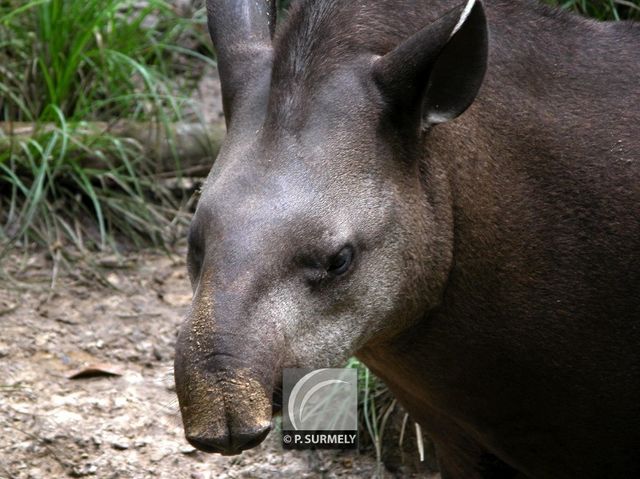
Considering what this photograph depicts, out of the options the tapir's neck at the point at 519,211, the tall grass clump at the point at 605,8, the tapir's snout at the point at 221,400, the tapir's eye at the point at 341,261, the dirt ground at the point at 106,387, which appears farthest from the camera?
the tall grass clump at the point at 605,8

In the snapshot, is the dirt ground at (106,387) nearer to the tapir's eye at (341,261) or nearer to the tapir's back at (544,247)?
the tapir's back at (544,247)

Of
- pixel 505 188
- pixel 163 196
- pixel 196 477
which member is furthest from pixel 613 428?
pixel 163 196

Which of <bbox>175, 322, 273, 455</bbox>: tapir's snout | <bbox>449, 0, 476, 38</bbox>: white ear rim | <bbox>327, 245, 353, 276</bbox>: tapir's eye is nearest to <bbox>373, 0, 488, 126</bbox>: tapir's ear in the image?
<bbox>449, 0, 476, 38</bbox>: white ear rim

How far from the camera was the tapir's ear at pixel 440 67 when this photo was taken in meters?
3.66

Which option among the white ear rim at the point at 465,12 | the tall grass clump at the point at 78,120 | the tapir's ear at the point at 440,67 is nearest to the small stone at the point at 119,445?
the tall grass clump at the point at 78,120

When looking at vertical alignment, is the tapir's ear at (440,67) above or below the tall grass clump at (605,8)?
above

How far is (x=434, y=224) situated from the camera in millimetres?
3869

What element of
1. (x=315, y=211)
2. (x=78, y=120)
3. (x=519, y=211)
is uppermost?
(x=315, y=211)

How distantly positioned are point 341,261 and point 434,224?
1.29 ft

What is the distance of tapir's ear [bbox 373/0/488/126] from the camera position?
3658mm

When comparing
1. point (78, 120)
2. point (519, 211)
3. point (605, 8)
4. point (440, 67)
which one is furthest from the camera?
point (78, 120)

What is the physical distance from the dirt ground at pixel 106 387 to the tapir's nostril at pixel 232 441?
1.88 meters

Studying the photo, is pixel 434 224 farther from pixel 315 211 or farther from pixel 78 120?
pixel 78 120

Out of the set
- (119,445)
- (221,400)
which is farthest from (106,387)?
(221,400)
